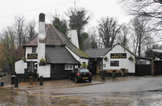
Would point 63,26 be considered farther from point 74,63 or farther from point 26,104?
point 26,104

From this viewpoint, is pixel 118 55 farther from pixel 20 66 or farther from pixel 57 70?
pixel 20 66

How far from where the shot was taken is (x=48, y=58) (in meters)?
22.3

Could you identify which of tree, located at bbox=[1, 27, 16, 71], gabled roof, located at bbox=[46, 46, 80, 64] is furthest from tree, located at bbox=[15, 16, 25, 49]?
gabled roof, located at bbox=[46, 46, 80, 64]

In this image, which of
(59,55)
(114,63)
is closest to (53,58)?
(59,55)

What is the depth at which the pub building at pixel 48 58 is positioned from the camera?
21.5m

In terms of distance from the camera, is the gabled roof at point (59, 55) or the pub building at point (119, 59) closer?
the gabled roof at point (59, 55)

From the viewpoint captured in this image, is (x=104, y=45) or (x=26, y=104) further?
(x=104, y=45)

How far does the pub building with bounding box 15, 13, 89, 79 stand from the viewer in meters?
21.5

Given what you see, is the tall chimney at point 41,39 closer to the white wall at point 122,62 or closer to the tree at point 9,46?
the white wall at point 122,62

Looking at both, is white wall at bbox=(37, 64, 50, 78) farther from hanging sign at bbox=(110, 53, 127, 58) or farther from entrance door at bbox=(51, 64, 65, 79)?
hanging sign at bbox=(110, 53, 127, 58)

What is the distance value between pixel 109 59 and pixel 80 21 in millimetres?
16251

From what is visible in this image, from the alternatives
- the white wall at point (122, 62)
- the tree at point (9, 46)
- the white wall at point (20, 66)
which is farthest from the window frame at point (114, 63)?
the tree at point (9, 46)

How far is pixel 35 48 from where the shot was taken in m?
23.7

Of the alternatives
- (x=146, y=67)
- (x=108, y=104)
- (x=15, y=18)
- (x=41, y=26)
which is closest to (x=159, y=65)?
(x=146, y=67)
